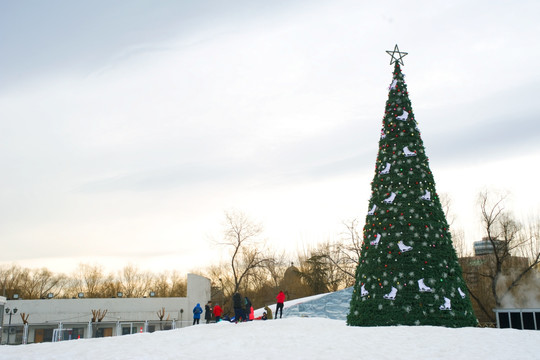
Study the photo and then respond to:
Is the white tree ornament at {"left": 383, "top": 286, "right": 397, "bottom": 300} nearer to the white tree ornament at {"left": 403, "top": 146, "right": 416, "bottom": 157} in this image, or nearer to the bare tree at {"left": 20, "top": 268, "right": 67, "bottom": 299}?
the white tree ornament at {"left": 403, "top": 146, "right": 416, "bottom": 157}

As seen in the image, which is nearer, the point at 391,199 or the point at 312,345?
the point at 312,345

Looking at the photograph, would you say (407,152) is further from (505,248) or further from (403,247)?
(505,248)

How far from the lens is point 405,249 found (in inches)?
567

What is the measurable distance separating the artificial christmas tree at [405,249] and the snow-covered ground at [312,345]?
756 millimetres

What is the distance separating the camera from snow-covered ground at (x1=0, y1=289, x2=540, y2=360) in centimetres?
1054

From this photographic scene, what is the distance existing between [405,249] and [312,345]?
14.8ft

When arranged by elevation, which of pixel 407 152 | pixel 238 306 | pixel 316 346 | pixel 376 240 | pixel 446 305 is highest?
pixel 407 152

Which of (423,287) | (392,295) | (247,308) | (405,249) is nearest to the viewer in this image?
Result: (423,287)

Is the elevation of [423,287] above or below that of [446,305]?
above

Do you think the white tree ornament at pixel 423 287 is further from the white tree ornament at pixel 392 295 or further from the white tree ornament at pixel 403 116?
the white tree ornament at pixel 403 116

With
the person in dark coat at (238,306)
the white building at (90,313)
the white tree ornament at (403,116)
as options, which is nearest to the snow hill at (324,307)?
the person in dark coat at (238,306)

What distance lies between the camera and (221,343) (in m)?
12.2

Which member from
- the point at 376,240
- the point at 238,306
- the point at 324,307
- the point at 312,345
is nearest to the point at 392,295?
the point at 376,240

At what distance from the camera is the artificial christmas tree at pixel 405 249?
13742mm
